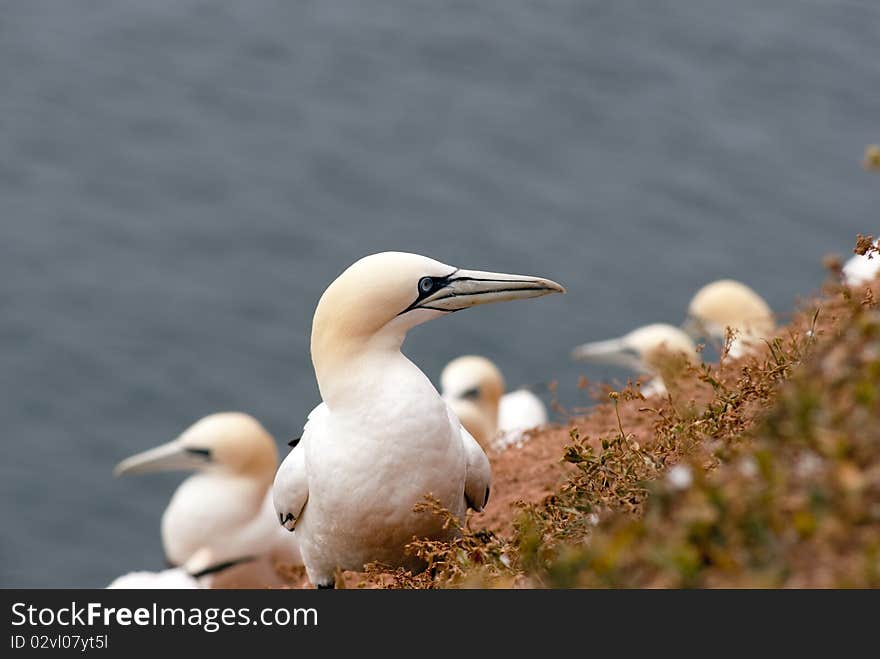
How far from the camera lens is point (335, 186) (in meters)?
17.2

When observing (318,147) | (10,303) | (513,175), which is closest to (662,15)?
(513,175)

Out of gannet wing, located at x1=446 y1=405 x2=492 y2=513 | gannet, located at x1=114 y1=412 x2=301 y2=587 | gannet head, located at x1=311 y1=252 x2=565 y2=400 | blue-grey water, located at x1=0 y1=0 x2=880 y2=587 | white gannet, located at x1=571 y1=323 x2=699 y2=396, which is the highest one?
blue-grey water, located at x1=0 y1=0 x2=880 y2=587

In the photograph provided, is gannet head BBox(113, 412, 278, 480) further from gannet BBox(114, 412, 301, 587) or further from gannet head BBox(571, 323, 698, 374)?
gannet head BBox(571, 323, 698, 374)

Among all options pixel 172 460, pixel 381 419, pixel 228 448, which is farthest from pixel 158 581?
pixel 381 419

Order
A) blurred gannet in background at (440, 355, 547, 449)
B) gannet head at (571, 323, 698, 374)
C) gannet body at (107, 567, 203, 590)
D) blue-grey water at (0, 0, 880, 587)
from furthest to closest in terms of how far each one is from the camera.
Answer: blue-grey water at (0, 0, 880, 587) < gannet head at (571, 323, 698, 374) < blurred gannet in background at (440, 355, 547, 449) < gannet body at (107, 567, 203, 590)

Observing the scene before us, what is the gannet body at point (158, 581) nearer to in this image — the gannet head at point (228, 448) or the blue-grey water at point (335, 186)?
the gannet head at point (228, 448)

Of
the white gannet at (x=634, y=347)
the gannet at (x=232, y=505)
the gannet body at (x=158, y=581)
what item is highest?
Answer: the white gannet at (x=634, y=347)

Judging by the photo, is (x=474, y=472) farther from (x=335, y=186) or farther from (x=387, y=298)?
(x=335, y=186)

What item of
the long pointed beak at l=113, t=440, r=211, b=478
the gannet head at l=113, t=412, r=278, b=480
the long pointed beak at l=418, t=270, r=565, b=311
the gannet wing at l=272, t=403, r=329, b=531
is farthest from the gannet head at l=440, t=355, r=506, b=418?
the long pointed beak at l=418, t=270, r=565, b=311

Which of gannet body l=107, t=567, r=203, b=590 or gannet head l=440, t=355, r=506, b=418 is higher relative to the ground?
gannet head l=440, t=355, r=506, b=418

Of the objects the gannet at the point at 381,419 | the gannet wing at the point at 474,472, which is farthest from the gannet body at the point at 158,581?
the gannet at the point at 381,419

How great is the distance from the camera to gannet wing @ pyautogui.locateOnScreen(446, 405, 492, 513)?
5434 millimetres

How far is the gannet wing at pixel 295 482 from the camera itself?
5.37 meters

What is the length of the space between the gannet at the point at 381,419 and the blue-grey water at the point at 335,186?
8.62 meters
